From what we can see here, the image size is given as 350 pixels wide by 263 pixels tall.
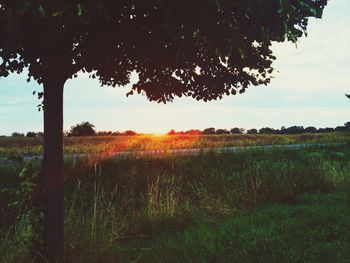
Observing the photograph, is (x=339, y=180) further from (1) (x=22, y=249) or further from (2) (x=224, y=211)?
(1) (x=22, y=249)

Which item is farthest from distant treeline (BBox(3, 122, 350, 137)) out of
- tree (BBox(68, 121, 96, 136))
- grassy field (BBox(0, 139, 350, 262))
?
grassy field (BBox(0, 139, 350, 262))

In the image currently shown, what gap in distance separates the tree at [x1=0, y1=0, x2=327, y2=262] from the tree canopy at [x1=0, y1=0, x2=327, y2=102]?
0.4 inches

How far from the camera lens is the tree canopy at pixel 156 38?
4.94 meters

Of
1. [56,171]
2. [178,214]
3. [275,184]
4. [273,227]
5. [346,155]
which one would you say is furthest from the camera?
[346,155]

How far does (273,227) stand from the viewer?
29.3 ft

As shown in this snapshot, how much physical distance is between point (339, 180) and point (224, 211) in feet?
16.7

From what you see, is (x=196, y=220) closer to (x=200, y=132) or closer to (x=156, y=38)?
(x=156, y=38)

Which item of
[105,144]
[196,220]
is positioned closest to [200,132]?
[105,144]

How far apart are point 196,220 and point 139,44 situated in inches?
174

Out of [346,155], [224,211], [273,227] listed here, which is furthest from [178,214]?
[346,155]

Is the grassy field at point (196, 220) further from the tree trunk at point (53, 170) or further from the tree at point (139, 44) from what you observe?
the tree at point (139, 44)

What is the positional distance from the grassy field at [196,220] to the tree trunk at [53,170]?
0.22 m

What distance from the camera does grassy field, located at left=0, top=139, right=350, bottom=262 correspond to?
7230 millimetres

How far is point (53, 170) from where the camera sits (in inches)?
259
